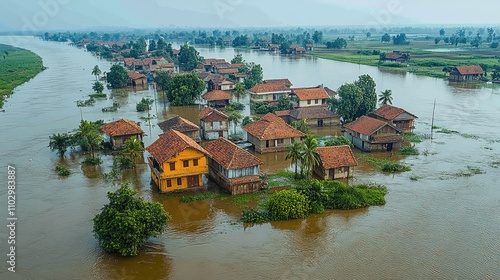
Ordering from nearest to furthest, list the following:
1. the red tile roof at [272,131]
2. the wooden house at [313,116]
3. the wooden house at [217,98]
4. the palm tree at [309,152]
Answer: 1. the palm tree at [309,152]
2. the red tile roof at [272,131]
3. the wooden house at [313,116]
4. the wooden house at [217,98]

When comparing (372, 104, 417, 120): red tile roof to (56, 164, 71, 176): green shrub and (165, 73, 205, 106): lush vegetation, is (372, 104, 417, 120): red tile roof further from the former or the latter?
(56, 164, 71, 176): green shrub

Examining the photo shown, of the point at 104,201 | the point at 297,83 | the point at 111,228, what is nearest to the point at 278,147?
the point at 104,201

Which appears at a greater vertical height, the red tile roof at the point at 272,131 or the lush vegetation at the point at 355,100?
the lush vegetation at the point at 355,100

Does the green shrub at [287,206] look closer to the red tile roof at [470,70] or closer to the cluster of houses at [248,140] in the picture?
the cluster of houses at [248,140]

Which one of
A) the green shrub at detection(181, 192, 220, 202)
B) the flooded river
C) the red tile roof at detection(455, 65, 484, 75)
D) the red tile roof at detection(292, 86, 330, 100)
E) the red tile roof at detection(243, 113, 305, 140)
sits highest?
Answer: the red tile roof at detection(455, 65, 484, 75)

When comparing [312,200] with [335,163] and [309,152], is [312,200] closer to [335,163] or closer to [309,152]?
[309,152]

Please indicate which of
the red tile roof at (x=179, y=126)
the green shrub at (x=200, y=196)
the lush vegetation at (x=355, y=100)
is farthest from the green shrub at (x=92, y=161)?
the lush vegetation at (x=355, y=100)

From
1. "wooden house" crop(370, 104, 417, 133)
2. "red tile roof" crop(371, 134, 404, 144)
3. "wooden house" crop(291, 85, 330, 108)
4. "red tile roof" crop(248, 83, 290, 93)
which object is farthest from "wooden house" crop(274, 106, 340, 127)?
"red tile roof" crop(248, 83, 290, 93)
